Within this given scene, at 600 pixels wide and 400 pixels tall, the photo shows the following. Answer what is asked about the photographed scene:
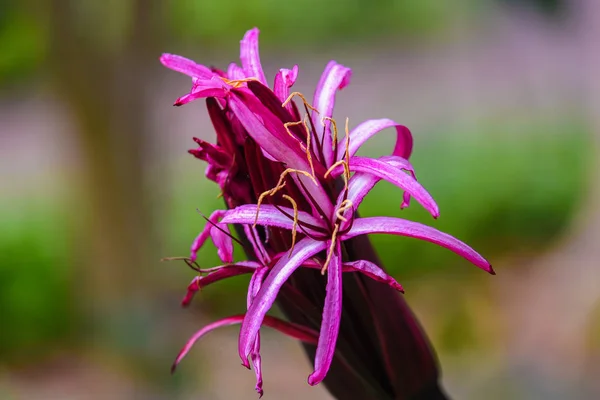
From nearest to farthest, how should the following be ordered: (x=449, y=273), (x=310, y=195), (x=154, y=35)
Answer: (x=310, y=195) → (x=154, y=35) → (x=449, y=273)

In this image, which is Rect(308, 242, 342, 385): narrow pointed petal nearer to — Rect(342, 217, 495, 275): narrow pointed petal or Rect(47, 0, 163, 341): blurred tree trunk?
Rect(342, 217, 495, 275): narrow pointed petal

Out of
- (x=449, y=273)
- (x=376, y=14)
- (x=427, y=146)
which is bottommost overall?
(x=449, y=273)

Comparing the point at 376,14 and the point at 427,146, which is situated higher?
the point at 376,14

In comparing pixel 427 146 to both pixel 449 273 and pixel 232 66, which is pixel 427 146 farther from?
pixel 232 66

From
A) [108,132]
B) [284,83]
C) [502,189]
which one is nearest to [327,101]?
[284,83]

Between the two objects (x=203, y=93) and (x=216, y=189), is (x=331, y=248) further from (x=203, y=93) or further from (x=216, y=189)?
(x=216, y=189)

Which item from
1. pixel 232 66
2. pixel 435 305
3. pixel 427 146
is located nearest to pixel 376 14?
pixel 427 146

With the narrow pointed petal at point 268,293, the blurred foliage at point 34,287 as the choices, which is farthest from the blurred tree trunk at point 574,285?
the narrow pointed petal at point 268,293

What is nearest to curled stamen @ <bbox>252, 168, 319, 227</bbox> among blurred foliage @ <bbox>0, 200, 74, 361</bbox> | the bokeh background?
the bokeh background
